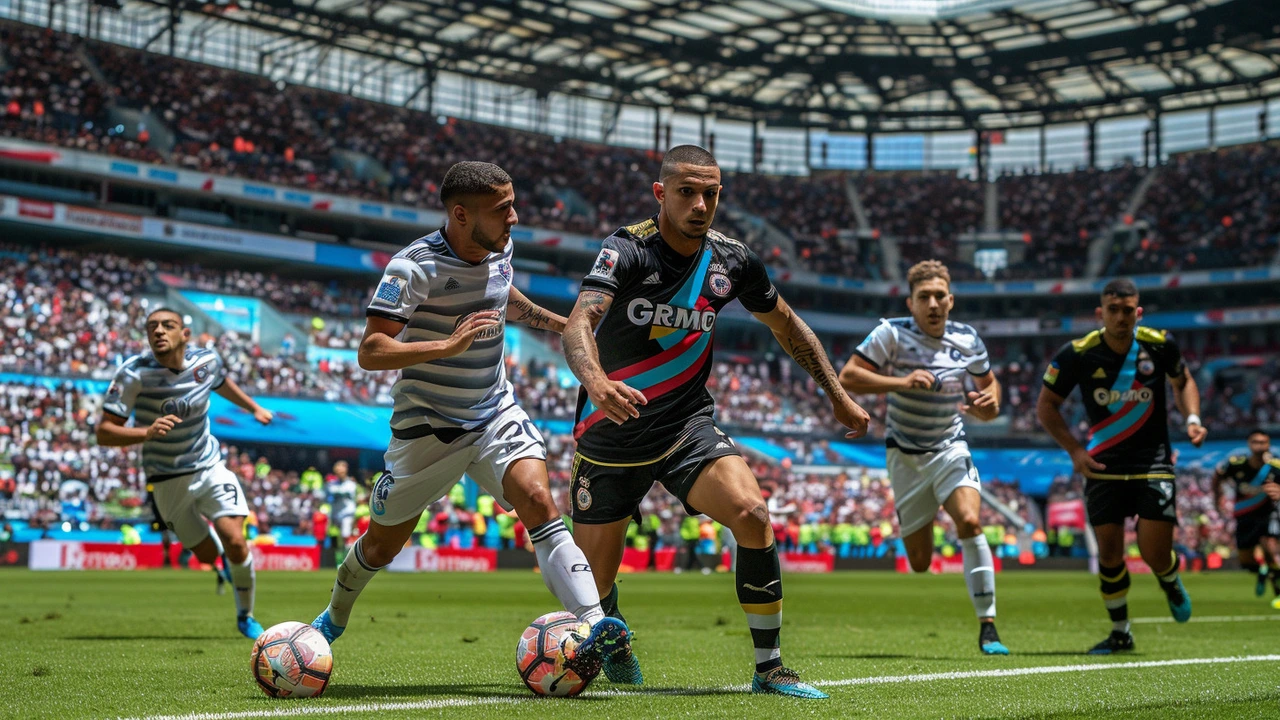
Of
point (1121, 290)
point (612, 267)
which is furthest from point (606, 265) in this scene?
point (1121, 290)

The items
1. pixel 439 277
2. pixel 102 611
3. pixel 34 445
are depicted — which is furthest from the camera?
pixel 34 445

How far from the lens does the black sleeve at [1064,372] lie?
32.2 ft

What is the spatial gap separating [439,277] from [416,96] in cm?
5157

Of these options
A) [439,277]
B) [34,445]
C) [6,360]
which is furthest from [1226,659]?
[6,360]

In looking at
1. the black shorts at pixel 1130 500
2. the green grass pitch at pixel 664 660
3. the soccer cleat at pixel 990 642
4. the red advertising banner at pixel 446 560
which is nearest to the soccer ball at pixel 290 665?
the green grass pitch at pixel 664 660

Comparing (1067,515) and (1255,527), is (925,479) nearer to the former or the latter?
(1255,527)

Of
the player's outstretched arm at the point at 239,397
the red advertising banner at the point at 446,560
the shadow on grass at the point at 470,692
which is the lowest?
the red advertising banner at the point at 446,560

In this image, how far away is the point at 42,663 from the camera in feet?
24.0

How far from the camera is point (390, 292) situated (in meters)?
5.98

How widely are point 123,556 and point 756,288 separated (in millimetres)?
25447

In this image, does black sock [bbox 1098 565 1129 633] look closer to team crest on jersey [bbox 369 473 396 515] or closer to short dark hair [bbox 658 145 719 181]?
short dark hair [bbox 658 145 719 181]

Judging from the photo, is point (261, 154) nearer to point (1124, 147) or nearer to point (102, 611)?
point (102, 611)

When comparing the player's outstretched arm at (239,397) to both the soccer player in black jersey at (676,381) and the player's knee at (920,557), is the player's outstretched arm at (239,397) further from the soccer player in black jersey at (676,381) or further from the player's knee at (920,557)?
the player's knee at (920,557)

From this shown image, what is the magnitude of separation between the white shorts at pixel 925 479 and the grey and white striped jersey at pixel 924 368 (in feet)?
0.31
